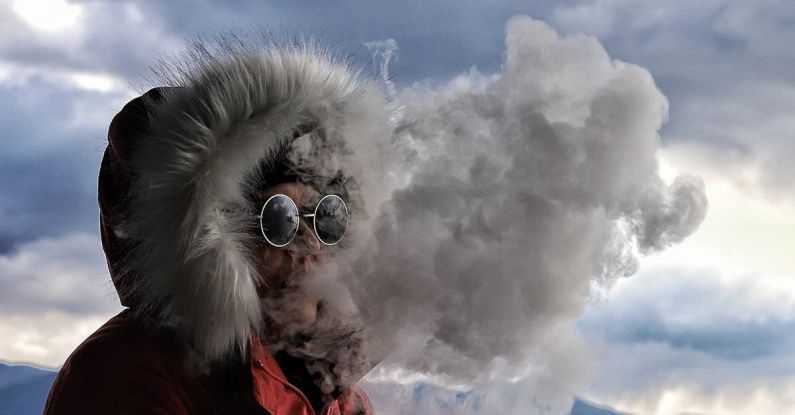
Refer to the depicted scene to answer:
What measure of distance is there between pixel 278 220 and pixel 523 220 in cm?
45

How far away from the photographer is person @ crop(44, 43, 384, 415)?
152 cm

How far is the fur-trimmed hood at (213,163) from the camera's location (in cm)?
151

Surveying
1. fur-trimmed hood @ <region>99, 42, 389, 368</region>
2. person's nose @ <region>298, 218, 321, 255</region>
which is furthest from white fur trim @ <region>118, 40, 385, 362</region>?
person's nose @ <region>298, 218, 321, 255</region>

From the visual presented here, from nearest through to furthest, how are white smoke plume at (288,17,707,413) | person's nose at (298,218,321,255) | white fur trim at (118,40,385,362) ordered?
1. white smoke plume at (288,17,707,413)
2. white fur trim at (118,40,385,362)
3. person's nose at (298,218,321,255)

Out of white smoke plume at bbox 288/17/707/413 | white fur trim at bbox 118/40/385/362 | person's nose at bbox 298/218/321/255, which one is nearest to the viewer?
white smoke plume at bbox 288/17/707/413

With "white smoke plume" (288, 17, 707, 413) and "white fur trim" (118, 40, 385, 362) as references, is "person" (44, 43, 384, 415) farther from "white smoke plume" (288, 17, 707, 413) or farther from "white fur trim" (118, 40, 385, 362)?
"white smoke plume" (288, 17, 707, 413)

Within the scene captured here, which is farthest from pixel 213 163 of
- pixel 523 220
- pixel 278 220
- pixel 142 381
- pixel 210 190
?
pixel 523 220

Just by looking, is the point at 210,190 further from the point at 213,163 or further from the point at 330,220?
the point at 330,220

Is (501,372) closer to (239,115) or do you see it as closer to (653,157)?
(653,157)

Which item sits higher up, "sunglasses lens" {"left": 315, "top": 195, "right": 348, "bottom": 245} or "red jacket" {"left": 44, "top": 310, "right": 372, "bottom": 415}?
"sunglasses lens" {"left": 315, "top": 195, "right": 348, "bottom": 245}

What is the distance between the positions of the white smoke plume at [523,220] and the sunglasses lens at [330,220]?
0.09 meters

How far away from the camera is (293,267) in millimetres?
1614

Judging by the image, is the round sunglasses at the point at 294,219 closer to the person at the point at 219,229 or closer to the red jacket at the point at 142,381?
the person at the point at 219,229

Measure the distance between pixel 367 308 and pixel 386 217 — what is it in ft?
0.53
